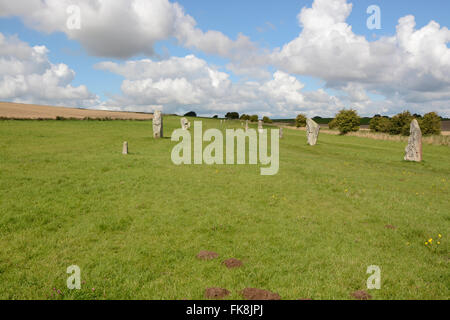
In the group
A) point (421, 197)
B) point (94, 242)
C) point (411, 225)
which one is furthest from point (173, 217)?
point (421, 197)

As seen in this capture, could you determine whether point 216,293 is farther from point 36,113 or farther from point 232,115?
point 232,115

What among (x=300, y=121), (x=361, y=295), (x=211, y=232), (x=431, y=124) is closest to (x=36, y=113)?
(x=211, y=232)

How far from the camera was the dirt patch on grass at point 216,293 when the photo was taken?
6562 millimetres

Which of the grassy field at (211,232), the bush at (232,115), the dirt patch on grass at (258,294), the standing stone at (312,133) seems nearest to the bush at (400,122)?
the standing stone at (312,133)

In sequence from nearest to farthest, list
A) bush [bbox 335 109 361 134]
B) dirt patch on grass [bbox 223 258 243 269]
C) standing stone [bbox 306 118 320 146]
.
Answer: dirt patch on grass [bbox 223 258 243 269]
standing stone [bbox 306 118 320 146]
bush [bbox 335 109 361 134]

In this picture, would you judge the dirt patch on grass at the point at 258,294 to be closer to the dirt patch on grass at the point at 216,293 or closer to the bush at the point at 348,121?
the dirt patch on grass at the point at 216,293

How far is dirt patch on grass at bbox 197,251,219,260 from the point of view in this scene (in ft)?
27.7

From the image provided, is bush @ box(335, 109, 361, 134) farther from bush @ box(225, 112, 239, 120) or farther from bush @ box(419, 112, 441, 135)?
bush @ box(225, 112, 239, 120)

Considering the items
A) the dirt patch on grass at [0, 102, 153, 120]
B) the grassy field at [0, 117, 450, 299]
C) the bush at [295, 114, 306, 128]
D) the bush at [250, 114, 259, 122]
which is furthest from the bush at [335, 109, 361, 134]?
the dirt patch on grass at [0, 102, 153, 120]

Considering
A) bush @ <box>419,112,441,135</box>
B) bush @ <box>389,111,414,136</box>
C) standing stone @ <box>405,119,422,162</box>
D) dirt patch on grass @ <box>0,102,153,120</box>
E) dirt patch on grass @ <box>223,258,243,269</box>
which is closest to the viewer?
dirt patch on grass @ <box>223,258,243,269</box>

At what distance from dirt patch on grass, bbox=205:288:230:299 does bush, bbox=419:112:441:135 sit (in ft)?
235

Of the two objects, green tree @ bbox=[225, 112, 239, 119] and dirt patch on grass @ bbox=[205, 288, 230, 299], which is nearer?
dirt patch on grass @ bbox=[205, 288, 230, 299]

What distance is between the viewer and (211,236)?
33.1 feet
